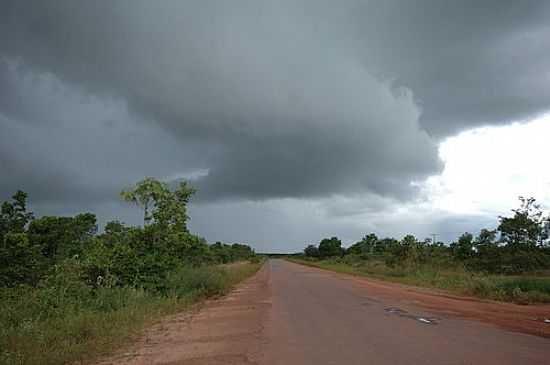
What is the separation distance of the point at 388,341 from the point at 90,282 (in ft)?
41.9

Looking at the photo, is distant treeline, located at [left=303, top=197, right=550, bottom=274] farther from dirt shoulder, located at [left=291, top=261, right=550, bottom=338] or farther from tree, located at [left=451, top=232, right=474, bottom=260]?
dirt shoulder, located at [left=291, top=261, right=550, bottom=338]

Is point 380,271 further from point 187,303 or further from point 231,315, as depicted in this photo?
point 231,315

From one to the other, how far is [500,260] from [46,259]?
38788 millimetres

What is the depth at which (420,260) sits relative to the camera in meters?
44.3

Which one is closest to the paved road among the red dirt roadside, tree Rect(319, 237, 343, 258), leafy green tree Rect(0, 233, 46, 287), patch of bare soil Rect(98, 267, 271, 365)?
patch of bare soil Rect(98, 267, 271, 365)

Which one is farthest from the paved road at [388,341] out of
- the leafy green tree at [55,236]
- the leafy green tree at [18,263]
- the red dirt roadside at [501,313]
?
the leafy green tree at [55,236]

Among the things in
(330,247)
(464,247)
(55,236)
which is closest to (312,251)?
(330,247)

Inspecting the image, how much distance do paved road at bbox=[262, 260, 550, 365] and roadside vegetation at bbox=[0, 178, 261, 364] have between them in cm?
380

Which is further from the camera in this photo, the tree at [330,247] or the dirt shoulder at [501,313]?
the tree at [330,247]

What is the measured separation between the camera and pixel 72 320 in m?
11.0

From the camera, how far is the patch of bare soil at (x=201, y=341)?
8.21m

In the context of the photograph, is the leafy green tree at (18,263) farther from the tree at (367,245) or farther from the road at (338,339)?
the tree at (367,245)

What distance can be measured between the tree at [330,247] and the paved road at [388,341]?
447 ft

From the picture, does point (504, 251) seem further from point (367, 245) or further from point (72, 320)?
point (367, 245)
